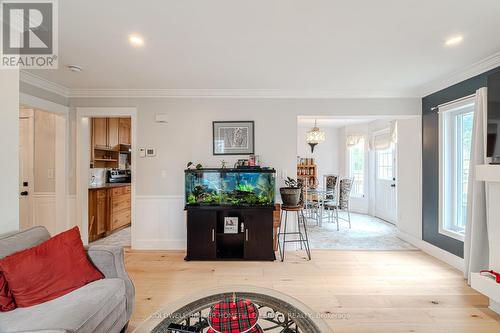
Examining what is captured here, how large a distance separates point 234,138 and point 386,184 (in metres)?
3.97

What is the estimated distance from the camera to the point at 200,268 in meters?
2.99

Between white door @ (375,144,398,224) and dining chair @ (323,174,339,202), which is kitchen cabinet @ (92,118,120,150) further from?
white door @ (375,144,398,224)

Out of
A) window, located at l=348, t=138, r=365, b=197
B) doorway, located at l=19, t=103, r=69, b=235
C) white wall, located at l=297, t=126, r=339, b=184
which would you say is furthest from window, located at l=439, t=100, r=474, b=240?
doorway, located at l=19, t=103, r=69, b=235

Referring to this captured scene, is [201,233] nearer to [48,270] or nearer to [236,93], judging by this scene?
[48,270]

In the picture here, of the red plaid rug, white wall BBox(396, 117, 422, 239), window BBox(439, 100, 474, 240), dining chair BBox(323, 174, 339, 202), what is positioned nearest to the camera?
the red plaid rug

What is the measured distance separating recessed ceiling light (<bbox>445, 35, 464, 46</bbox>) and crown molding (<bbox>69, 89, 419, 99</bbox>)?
1358mm

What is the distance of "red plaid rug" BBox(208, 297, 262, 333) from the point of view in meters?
1.19

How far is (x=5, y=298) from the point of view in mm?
1385

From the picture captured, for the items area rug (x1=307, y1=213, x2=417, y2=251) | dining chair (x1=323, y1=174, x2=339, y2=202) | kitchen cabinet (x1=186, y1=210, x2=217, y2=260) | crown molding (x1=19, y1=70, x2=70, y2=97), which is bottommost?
area rug (x1=307, y1=213, x2=417, y2=251)

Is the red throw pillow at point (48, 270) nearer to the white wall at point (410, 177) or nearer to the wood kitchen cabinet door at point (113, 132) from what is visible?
the wood kitchen cabinet door at point (113, 132)

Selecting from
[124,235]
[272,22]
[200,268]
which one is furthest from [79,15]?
[124,235]

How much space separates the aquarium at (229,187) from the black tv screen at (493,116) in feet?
7.33

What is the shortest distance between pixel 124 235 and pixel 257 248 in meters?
2.65

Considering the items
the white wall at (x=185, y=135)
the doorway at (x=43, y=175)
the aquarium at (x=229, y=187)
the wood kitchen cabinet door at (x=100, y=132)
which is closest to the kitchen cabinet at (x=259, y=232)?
the aquarium at (x=229, y=187)
